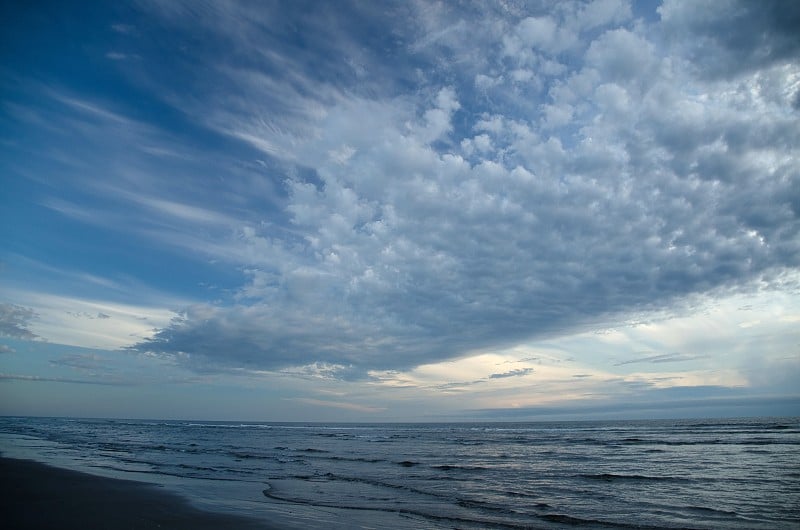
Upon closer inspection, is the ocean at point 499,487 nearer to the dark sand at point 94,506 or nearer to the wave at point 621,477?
the wave at point 621,477

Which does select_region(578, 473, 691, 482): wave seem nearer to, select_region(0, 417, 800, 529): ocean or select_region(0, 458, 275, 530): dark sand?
select_region(0, 417, 800, 529): ocean

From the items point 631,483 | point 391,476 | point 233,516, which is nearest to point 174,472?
point 391,476

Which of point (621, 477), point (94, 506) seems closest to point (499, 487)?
point (621, 477)

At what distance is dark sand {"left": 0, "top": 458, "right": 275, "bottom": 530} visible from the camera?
38.8 feet

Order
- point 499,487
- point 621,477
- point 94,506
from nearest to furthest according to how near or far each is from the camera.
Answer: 1. point 94,506
2. point 499,487
3. point 621,477

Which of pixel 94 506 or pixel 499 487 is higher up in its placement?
pixel 94 506

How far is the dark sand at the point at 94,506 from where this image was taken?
11820mm

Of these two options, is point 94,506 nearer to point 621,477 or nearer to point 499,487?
point 499,487

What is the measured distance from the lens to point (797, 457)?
25938 millimetres

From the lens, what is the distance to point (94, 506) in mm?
13875

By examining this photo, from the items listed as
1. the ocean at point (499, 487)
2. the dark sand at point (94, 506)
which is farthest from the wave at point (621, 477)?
the dark sand at point (94, 506)

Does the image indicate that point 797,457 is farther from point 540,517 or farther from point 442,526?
point 442,526

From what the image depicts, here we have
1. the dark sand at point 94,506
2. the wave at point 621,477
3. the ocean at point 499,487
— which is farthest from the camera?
the wave at point 621,477

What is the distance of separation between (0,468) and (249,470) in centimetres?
1175
